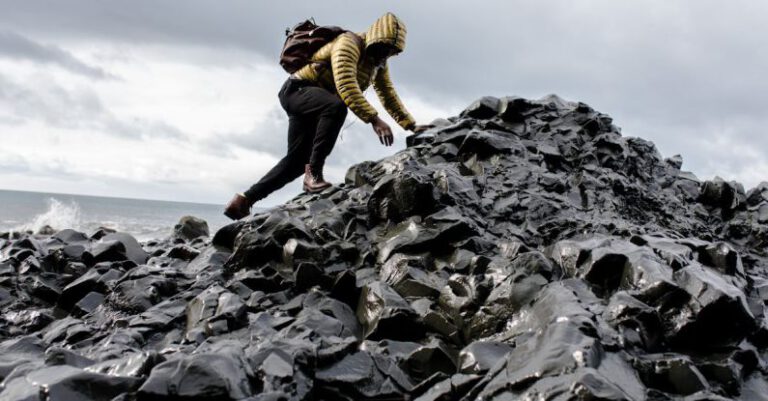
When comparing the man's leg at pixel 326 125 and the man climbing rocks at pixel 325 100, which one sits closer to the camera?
the man climbing rocks at pixel 325 100

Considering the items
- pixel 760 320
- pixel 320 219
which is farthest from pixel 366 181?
pixel 760 320

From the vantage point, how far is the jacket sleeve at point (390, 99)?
312 inches

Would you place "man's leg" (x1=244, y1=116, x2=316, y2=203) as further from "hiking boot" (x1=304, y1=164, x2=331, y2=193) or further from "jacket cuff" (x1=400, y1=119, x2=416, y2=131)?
"jacket cuff" (x1=400, y1=119, x2=416, y2=131)

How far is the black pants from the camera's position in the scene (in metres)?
→ 7.00

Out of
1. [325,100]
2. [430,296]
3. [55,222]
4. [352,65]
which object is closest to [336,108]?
[325,100]

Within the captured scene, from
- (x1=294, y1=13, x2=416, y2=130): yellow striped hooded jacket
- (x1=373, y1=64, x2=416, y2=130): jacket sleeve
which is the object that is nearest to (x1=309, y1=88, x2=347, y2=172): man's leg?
Answer: (x1=294, y1=13, x2=416, y2=130): yellow striped hooded jacket

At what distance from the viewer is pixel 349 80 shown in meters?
6.63

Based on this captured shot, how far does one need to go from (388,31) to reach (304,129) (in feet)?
5.96

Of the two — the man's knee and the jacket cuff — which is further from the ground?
the jacket cuff

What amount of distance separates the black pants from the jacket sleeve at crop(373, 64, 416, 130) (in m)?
1.13

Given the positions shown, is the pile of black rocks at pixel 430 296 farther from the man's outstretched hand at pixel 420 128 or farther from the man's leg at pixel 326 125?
the man's leg at pixel 326 125

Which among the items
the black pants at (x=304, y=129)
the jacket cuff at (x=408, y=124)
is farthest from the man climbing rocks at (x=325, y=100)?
the jacket cuff at (x=408, y=124)

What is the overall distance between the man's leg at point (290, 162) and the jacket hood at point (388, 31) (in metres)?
1.45

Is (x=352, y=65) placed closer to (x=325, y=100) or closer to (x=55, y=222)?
(x=325, y=100)
